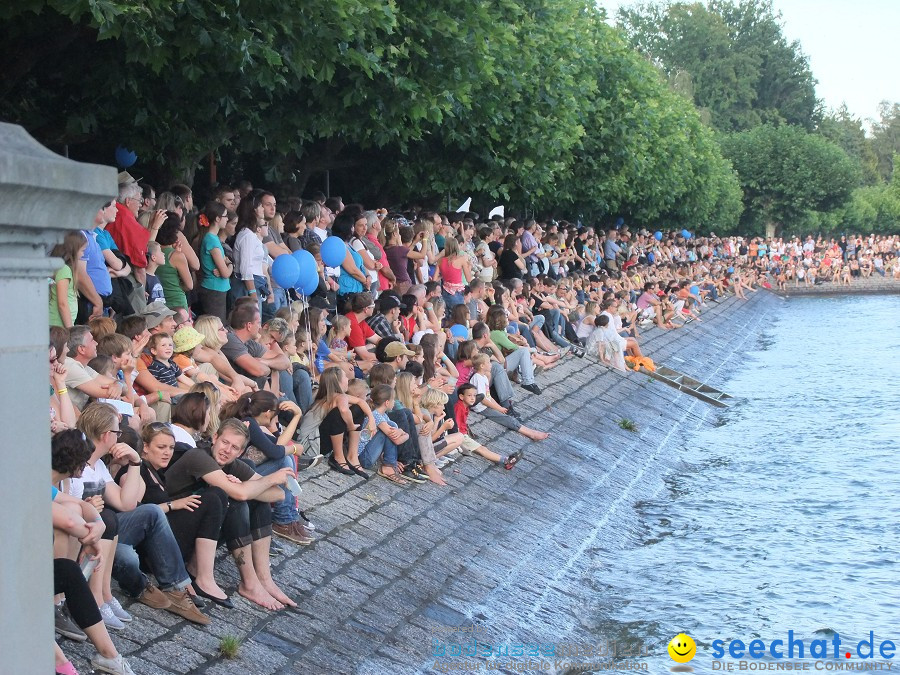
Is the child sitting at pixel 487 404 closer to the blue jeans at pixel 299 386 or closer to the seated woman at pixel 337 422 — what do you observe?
the blue jeans at pixel 299 386

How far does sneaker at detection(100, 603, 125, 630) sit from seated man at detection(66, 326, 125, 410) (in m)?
1.89

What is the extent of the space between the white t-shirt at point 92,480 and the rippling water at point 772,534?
17.7ft

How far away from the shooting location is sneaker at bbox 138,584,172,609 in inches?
333

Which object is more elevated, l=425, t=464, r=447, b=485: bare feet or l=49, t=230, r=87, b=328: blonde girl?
l=49, t=230, r=87, b=328: blonde girl

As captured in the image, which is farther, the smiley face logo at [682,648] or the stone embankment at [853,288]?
the stone embankment at [853,288]

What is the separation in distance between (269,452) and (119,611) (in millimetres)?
2408

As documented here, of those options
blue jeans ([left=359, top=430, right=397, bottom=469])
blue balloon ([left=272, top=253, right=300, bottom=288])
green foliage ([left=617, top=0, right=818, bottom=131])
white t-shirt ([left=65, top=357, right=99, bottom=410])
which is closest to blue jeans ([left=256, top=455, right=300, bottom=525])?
white t-shirt ([left=65, top=357, right=99, bottom=410])

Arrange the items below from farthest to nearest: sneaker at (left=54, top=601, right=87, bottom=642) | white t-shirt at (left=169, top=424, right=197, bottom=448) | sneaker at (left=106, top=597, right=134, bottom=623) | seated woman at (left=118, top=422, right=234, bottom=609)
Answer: white t-shirt at (left=169, top=424, right=197, bottom=448), seated woman at (left=118, top=422, right=234, bottom=609), sneaker at (left=106, top=597, right=134, bottom=623), sneaker at (left=54, top=601, right=87, bottom=642)

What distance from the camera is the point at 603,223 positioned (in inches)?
2047

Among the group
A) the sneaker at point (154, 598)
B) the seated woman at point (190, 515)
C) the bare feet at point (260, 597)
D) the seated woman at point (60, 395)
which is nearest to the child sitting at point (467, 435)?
the bare feet at point (260, 597)

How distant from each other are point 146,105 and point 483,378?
517 centimetres

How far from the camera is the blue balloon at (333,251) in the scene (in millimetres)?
16203

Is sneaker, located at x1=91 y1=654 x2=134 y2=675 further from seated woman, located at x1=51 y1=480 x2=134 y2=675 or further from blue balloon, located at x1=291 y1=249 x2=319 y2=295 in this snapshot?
blue balloon, located at x1=291 y1=249 x2=319 y2=295

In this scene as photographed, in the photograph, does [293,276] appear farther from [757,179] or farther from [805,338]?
[757,179]
